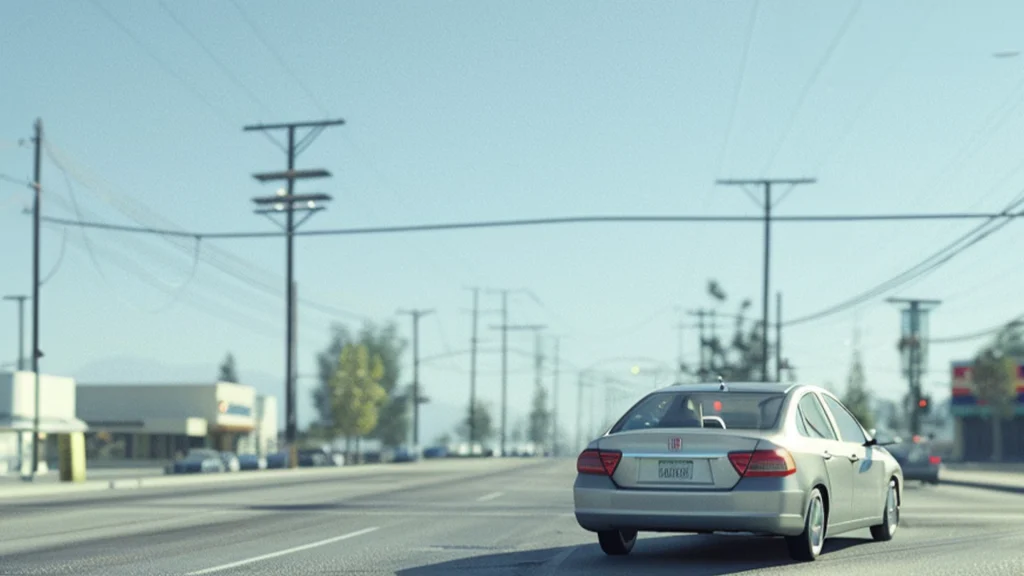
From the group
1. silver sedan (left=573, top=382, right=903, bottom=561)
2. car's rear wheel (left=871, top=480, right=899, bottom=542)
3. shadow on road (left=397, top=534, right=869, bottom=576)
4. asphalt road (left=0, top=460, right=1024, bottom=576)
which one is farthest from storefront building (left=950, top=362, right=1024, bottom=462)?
silver sedan (left=573, top=382, right=903, bottom=561)

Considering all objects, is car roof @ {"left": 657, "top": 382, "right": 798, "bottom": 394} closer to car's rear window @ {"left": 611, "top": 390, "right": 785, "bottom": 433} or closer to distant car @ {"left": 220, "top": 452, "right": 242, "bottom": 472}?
car's rear window @ {"left": 611, "top": 390, "right": 785, "bottom": 433}

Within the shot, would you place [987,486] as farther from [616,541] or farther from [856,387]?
[856,387]

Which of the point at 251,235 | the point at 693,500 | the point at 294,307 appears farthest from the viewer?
the point at 294,307

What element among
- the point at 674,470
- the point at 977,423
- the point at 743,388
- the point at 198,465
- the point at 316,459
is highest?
the point at 743,388

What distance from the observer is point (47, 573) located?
11.7 metres

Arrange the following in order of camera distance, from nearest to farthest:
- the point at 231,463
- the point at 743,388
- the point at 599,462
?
the point at 599,462 < the point at 743,388 < the point at 231,463

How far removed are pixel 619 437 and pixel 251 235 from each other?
25.0 metres

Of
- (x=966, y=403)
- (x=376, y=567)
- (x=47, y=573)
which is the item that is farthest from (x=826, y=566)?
(x=966, y=403)

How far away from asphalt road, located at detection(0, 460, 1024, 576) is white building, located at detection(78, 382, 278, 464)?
73967mm

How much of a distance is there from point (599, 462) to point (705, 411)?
→ 4.77 feet

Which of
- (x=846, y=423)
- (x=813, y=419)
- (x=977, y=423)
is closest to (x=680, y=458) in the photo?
(x=813, y=419)

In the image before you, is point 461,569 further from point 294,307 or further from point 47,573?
point 294,307

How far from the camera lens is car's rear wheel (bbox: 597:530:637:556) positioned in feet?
41.6

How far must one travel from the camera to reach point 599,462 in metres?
12.1
